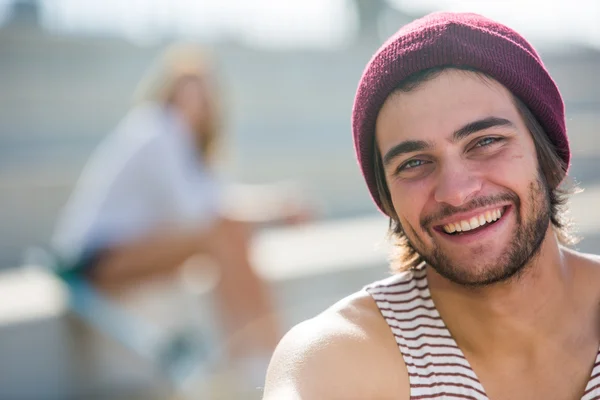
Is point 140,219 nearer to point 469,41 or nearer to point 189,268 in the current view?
point 189,268

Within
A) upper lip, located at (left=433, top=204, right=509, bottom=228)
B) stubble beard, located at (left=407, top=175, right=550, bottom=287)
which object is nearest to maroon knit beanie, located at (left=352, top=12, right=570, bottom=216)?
stubble beard, located at (left=407, top=175, right=550, bottom=287)

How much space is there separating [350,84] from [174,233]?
40.8 feet

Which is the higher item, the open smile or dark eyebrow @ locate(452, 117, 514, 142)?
dark eyebrow @ locate(452, 117, 514, 142)

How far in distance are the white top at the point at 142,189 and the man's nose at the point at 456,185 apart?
253 centimetres

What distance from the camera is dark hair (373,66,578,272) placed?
216 centimetres

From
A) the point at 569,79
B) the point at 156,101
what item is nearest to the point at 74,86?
the point at 156,101

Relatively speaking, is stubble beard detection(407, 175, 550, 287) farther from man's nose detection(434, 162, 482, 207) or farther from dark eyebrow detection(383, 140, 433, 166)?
dark eyebrow detection(383, 140, 433, 166)

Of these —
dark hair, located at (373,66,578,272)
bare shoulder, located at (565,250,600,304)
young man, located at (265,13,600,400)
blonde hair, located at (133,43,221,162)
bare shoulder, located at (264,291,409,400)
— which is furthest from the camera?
blonde hair, located at (133,43,221,162)

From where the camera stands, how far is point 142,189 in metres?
4.53

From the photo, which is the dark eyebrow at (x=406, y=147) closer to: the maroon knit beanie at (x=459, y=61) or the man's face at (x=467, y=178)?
the man's face at (x=467, y=178)

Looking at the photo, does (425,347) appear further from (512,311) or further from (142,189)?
(142,189)

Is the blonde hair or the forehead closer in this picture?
the forehead

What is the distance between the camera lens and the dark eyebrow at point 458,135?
6.93ft

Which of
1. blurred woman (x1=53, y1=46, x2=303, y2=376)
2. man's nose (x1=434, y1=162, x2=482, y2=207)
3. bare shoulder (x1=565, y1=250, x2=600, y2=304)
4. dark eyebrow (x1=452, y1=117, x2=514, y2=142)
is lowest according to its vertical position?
bare shoulder (x1=565, y1=250, x2=600, y2=304)
